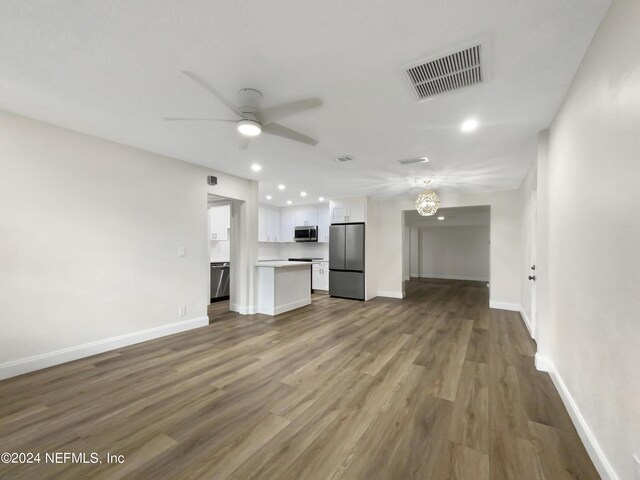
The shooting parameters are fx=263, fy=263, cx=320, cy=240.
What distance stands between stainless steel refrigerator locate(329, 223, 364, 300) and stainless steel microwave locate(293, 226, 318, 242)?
1045 mm

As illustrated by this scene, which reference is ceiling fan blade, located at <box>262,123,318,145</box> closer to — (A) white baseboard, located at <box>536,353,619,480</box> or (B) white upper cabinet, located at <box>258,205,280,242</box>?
(A) white baseboard, located at <box>536,353,619,480</box>

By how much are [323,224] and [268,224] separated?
1734mm

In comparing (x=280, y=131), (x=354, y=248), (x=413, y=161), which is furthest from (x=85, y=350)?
(x=354, y=248)

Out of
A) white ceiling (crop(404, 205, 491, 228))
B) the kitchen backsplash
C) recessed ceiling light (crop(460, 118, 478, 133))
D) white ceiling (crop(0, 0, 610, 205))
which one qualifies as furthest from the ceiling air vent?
white ceiling (crop(404, 205, 491, 228))

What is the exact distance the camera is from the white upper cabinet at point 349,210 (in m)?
6.64

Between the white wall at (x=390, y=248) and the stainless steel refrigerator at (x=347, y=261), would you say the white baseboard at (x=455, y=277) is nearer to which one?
the white wall at (x=390, y=248)

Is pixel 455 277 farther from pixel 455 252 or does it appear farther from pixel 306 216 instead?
pixel 306 216

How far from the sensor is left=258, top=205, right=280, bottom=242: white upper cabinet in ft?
26.2

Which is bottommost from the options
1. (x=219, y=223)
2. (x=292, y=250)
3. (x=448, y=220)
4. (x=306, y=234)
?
(x=292, y=250)

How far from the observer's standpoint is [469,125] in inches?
110

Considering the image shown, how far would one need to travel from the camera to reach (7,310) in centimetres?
258

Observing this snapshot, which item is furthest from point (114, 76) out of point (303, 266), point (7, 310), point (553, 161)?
point (303, 266)

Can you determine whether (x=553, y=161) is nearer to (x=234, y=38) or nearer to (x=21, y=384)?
(x=234, y=38)

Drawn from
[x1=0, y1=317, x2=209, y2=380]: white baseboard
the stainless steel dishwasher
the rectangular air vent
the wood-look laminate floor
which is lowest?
the wood-look laminate floor
